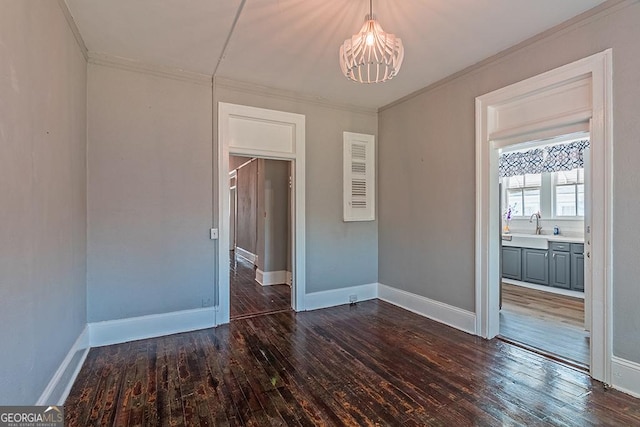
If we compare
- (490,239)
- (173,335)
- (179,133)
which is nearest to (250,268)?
(173,335)

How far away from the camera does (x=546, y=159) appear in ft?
19.7

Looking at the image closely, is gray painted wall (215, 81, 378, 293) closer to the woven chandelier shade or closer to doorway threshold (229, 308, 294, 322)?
doorway threshold (229, 308, 294, 322)

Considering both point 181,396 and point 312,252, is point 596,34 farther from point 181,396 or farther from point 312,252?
point 181,396

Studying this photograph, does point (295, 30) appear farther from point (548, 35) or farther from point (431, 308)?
point (431, 308)

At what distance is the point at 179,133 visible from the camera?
3.66m

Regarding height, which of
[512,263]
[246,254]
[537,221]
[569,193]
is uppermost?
[569,193]

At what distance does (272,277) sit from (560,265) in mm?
4960

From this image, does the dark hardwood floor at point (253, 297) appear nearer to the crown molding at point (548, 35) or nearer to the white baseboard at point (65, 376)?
the white baseboard at point (65, 376)

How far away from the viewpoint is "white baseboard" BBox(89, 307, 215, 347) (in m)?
3.27

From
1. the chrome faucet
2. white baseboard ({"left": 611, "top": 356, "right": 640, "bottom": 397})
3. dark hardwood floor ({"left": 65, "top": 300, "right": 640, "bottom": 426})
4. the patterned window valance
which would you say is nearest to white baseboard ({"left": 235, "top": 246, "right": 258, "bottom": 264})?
dark hardwood floor ({"left": 65, "top": 300, "right": 640, "bottom": 426})

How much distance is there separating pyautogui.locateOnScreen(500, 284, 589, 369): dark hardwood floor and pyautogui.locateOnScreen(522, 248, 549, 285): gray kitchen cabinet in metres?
0.33

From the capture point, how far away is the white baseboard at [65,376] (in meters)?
2.09

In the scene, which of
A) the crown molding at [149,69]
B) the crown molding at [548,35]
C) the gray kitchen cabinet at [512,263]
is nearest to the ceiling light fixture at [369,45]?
the crown molding at [548,35]

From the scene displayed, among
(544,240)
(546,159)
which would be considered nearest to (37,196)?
(544,240)
